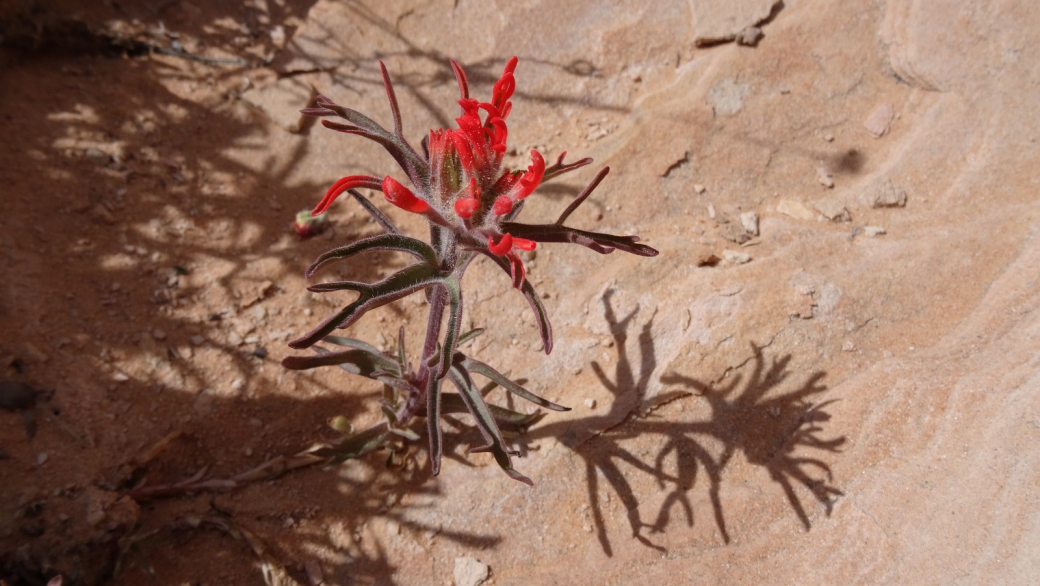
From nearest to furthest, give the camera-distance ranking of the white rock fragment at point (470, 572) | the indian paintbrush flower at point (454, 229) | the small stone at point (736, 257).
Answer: the indian paintbrush flower at point (454, 229)
the white rock fragment at point (470, 572)
the small stone at point (736, 257)

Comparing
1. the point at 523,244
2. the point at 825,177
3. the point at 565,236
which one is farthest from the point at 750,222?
the point at 523,244

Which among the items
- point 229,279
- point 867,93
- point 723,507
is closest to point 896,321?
point 723,507

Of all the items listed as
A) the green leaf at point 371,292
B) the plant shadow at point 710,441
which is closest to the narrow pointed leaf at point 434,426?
the green leaf at point 371,292

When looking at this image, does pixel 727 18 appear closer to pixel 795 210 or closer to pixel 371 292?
pixel 795 210

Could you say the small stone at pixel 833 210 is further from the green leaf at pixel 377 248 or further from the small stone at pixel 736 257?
the green leaf at pixel 377 248

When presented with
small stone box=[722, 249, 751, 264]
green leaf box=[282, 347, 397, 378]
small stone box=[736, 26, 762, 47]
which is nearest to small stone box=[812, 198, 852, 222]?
small stone box=[722, 249, 751, 264]

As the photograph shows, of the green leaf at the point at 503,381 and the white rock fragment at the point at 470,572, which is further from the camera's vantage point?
the white rock fragment at the point at 470,572

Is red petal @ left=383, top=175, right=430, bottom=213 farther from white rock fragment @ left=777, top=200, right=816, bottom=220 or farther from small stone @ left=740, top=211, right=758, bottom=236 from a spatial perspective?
white rock fragment @ left=777, top=200, right=816, bottom=220
